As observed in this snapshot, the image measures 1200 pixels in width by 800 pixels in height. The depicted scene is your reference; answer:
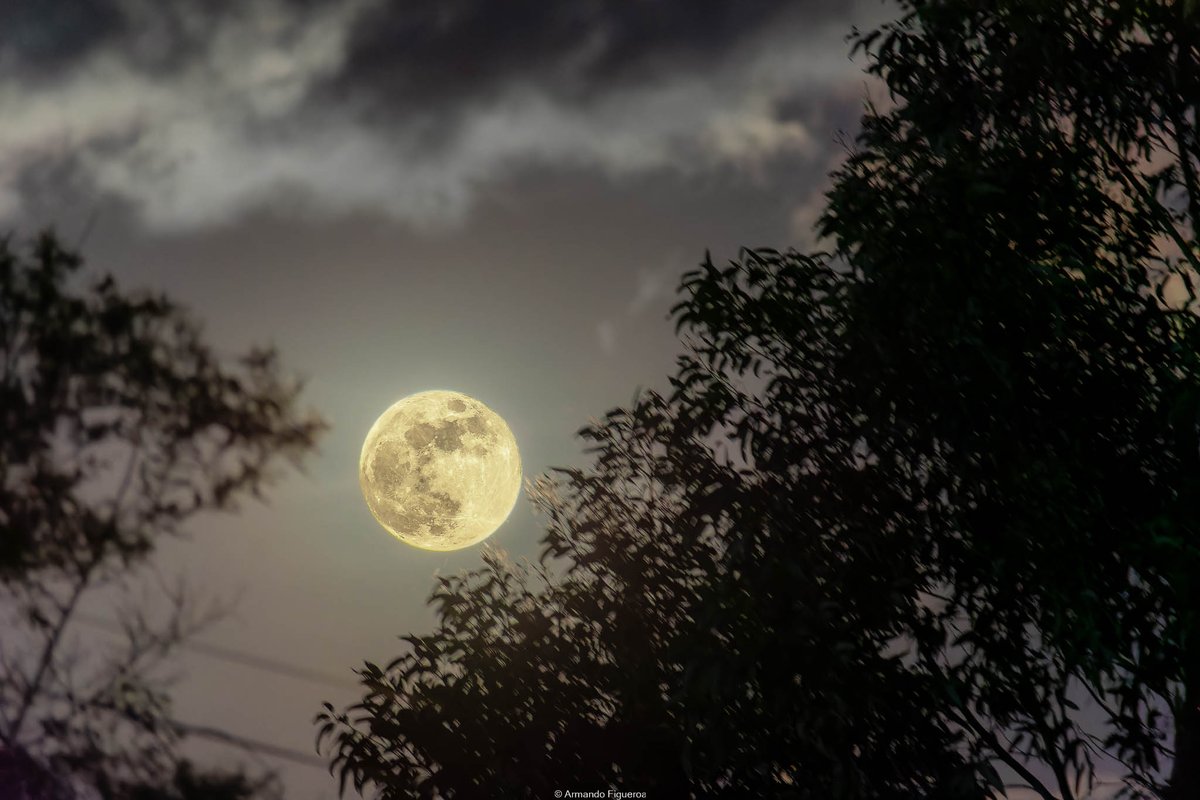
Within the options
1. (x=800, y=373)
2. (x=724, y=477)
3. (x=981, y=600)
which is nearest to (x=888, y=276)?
Answer: (x=800, y=373)

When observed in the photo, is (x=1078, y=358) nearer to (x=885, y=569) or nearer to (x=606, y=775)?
(x=885, y=569)

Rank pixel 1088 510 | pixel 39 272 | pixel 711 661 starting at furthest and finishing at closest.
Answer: pixel 39 272 < pixel 1088 510 < pixel 711 661

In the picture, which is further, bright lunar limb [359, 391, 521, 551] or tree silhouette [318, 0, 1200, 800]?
bright lunar limb [359, 391, 521, 551]

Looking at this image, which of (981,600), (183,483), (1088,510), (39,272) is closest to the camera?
(1088,510)

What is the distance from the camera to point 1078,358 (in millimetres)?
9797

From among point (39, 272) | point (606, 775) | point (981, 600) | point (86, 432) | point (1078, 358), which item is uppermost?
point (39, 272)

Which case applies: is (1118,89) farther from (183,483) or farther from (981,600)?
(183,483)

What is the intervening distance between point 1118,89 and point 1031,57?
3.56 feet

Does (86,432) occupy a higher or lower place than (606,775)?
higher

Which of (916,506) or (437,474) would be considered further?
(437,474)

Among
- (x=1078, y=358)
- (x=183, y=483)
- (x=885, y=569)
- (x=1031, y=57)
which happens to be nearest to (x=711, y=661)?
(x=885, y=569)

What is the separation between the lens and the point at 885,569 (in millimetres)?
9828

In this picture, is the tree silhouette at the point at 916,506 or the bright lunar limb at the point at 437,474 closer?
the tree silhouette at the point at 916,506

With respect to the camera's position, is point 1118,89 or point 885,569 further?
point 1118,89
